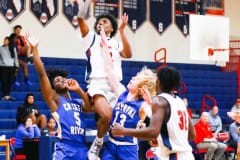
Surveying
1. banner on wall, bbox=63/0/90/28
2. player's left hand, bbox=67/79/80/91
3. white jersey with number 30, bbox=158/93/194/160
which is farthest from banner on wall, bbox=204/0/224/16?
white jersey with number 30, bbox=158/93/194/160

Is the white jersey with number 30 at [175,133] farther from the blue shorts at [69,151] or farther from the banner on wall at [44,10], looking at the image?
the banner on wall at [44,10]

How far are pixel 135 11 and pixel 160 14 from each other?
957 mm

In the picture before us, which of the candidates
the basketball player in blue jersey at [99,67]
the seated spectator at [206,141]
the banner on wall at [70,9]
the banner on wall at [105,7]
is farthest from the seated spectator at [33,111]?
the basketball player in blue jersey at [99,67]

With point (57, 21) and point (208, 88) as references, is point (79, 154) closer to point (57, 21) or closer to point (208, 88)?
point (57, 21)

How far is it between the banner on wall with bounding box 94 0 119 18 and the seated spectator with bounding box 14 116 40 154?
636 centimetres

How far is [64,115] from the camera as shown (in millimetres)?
6188

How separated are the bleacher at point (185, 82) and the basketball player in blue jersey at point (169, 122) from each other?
9.15 m

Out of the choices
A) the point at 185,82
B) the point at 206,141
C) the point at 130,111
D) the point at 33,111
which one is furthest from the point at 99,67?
the point at 185,82

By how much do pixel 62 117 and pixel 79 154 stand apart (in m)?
0.41

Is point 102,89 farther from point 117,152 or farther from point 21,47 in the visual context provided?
point 21,47

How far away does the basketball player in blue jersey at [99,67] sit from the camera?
256 inches

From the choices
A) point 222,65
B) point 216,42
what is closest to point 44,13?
point 216,42

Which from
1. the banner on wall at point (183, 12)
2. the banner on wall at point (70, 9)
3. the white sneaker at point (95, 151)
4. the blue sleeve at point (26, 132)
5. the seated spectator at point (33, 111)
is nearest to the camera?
the white sneaker at point (95, 151)

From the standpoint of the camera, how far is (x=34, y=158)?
1095 centimetres
